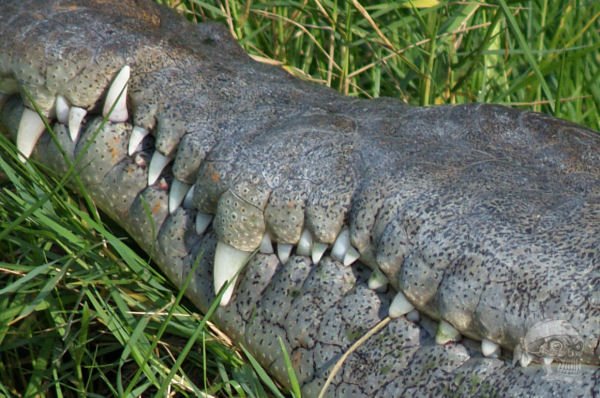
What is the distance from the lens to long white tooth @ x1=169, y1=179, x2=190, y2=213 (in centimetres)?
272

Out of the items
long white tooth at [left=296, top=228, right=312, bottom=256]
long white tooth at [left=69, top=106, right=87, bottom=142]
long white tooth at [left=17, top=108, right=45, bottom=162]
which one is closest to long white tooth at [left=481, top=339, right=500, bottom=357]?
long white tooth at [left=296, top=228, right=312, bottom=256]

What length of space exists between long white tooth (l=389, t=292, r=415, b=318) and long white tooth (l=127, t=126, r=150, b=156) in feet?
2.93

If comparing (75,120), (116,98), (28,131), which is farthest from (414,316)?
(28,131)

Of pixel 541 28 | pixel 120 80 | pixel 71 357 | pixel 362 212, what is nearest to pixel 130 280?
pixel 71 357

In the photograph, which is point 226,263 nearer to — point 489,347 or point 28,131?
point 489,347

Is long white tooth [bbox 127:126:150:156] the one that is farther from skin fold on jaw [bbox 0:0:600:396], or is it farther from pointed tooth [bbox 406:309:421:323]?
pointed tooth [bbox 406:309:421:323]

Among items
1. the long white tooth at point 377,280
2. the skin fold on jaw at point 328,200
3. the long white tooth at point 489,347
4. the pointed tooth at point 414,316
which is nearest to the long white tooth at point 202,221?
the skin fold on jaw at point 328,200

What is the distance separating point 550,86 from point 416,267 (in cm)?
204

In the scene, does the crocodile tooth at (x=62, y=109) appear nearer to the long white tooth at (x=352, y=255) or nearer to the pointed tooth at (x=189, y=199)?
the pointed tooth at (x=189, y=199)

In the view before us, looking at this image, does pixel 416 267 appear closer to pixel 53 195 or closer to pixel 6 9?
pixel 53 195

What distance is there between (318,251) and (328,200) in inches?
4.9

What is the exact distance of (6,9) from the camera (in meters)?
3.15

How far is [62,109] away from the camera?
2953 millimetres

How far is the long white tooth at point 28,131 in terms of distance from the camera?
3025mm
